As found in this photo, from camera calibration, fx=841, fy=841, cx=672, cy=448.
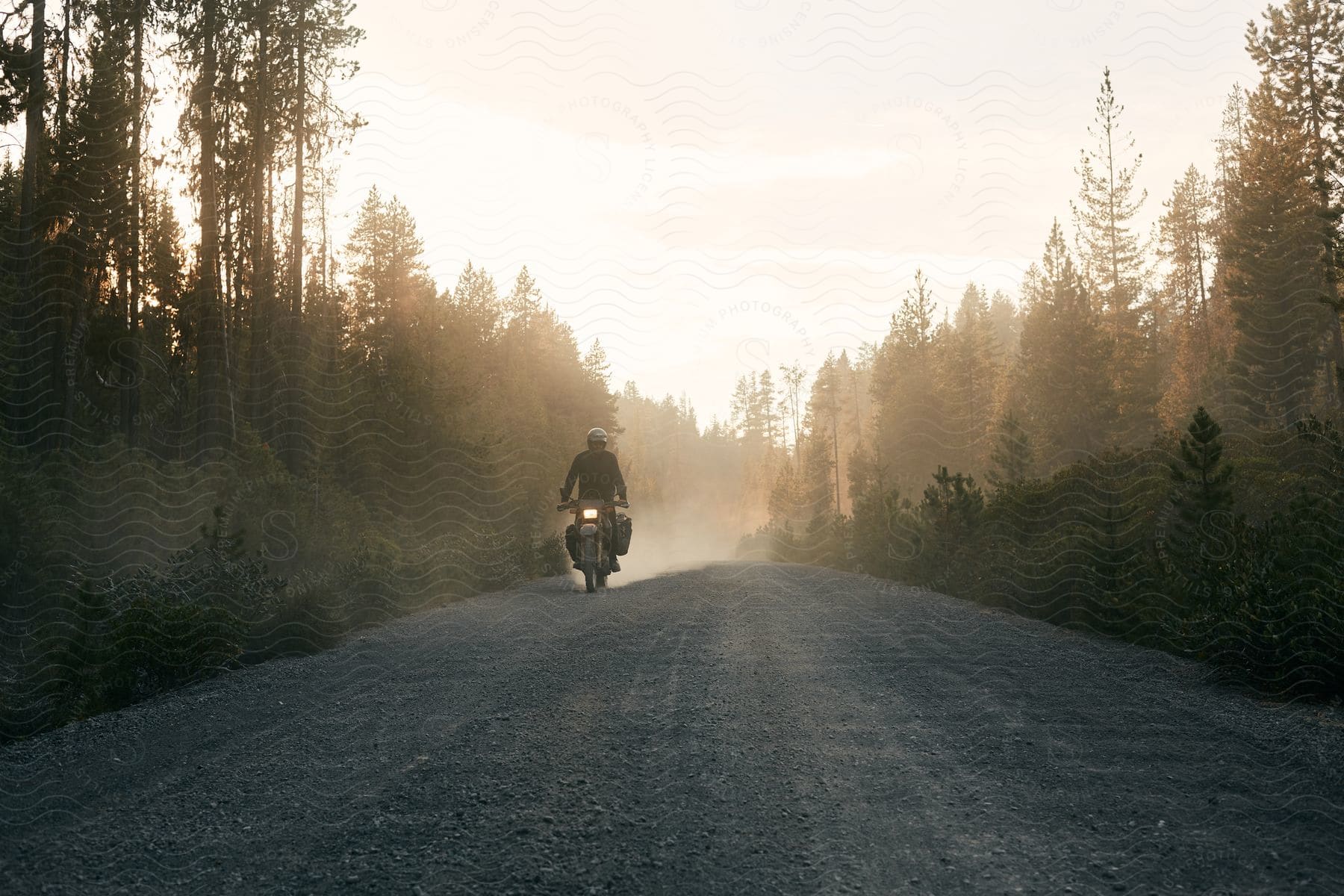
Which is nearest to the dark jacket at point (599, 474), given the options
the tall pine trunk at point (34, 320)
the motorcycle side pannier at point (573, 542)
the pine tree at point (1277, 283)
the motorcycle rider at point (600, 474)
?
the motorcycle rider at point (600, 474)

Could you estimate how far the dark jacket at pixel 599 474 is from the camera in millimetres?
13883

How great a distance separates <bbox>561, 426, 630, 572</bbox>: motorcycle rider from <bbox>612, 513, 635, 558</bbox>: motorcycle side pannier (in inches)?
4.3

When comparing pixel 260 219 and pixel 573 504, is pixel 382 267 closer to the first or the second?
pixel 260 219

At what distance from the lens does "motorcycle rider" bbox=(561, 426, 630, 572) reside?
13836mm


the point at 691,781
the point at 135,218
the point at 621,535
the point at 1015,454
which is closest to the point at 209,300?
the point at 135,218

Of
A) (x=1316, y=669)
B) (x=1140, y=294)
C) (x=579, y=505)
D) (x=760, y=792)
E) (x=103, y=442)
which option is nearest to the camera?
(x=760, y=792)

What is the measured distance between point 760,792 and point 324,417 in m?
21.5

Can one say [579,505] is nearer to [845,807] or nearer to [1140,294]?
[845,807]

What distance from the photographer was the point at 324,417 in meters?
22.9

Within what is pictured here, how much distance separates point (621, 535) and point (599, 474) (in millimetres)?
1087

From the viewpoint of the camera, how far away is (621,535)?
14070 millimetres

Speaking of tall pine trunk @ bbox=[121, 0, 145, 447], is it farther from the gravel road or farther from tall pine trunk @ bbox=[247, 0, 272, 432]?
the gravel road

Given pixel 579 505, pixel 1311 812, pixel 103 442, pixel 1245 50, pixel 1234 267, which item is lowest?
pixel 1311 812

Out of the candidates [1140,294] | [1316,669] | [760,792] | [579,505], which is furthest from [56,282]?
[1140,294]
